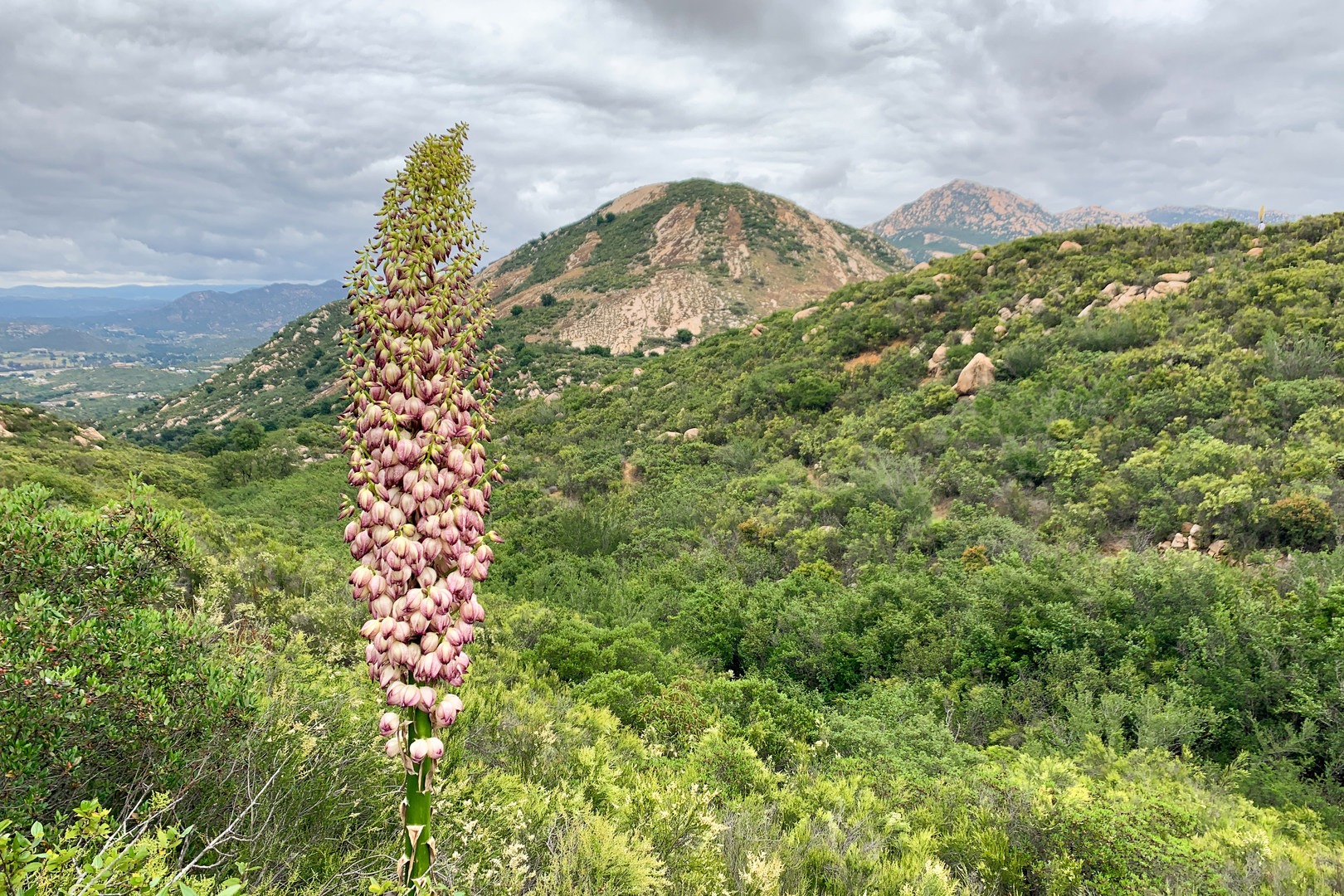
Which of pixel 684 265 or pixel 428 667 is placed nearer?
pixel 428 667

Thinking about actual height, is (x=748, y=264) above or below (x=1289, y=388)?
above

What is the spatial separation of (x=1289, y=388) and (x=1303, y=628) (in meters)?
7.92

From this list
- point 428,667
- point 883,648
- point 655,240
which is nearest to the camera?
point 428,667

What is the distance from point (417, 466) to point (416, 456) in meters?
0.06

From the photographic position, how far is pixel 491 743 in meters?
5.20

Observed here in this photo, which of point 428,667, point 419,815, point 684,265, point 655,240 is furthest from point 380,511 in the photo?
point 655,240

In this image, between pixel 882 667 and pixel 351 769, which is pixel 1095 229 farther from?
pixel 351 769

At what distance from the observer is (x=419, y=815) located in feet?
6.31

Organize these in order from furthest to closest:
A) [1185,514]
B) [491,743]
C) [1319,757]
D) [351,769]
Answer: [1185,514] < [1319,757] < [491,743] < [351,769]

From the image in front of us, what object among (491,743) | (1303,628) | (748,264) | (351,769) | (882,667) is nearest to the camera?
(351,769)

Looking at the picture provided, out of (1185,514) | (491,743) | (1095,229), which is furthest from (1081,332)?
(491,743)

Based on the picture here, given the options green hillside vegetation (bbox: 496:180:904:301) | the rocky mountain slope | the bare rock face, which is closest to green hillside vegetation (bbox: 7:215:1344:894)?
the bare rock face

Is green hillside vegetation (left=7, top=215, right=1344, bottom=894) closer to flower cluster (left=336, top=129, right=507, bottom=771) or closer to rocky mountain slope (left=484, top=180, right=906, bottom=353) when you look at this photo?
flower cluster (left=336, top=129, right=507, bottom=771)

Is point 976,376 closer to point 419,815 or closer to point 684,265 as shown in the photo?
point 419,815
